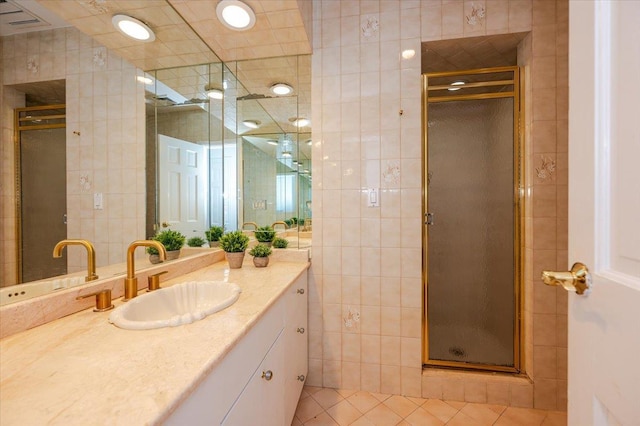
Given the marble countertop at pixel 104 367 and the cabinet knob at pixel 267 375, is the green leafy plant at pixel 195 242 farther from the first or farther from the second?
the cabinet knob at pixel 267 375

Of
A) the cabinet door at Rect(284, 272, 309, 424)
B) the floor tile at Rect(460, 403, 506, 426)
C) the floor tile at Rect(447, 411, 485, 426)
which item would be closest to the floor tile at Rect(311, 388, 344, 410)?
the cabinet door at Rect(284, 272, 309, 424)

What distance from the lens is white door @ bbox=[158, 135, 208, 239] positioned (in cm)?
138

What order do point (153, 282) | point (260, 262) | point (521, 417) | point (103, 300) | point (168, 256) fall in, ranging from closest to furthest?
1. point (103, 300)
2. point (153, 282)
3. point (168, 256)
4. point (521, 417)
5. point (260, 262)

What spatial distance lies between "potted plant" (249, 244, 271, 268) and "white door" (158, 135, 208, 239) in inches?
15.2

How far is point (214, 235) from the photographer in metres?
1.80

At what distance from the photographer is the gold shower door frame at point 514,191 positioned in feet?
5.46

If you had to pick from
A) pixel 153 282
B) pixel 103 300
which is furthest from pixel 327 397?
pixel 103 300

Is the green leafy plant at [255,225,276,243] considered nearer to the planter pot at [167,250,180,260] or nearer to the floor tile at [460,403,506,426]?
the planter pot at [167,250,180,260]

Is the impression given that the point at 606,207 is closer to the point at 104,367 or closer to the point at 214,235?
the point at 104,367

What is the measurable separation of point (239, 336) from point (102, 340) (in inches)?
13.9

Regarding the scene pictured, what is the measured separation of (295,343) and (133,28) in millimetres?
1745

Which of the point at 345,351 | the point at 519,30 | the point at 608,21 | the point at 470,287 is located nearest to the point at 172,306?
the point at 345,351

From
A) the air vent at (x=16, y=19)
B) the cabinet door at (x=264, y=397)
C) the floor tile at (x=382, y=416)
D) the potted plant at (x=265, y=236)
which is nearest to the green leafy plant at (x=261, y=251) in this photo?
the potted plant at (x=265, y=236)

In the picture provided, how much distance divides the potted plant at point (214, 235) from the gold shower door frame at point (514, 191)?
1.41m
